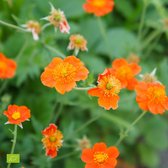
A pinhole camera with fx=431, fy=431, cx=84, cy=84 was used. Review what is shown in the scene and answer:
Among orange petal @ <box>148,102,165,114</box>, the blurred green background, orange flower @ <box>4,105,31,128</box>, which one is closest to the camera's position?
orange flower @ <box>4,105,31,128</box>

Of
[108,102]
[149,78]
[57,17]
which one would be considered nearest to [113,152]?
[108,102]

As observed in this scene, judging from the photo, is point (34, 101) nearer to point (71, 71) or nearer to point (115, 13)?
point (71, 71)

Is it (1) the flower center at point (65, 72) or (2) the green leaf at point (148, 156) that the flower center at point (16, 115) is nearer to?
(1) the flower center at point (65, 72)

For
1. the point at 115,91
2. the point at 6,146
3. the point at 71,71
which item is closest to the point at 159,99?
the point at 115,91

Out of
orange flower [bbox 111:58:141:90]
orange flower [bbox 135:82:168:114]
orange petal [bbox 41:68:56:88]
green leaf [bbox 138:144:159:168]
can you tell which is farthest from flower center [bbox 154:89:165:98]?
green leaf [bbox 138:144:159:168]

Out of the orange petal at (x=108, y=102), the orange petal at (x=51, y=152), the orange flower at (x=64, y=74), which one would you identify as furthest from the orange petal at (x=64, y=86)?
the orange petal at (x=51, y=152)

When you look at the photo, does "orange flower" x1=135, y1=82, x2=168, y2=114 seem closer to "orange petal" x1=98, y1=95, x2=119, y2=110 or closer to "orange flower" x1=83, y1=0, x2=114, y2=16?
"orange petal" x1=98, y1=95, x2=119, y2=110

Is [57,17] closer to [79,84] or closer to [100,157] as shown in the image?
[79,84]
